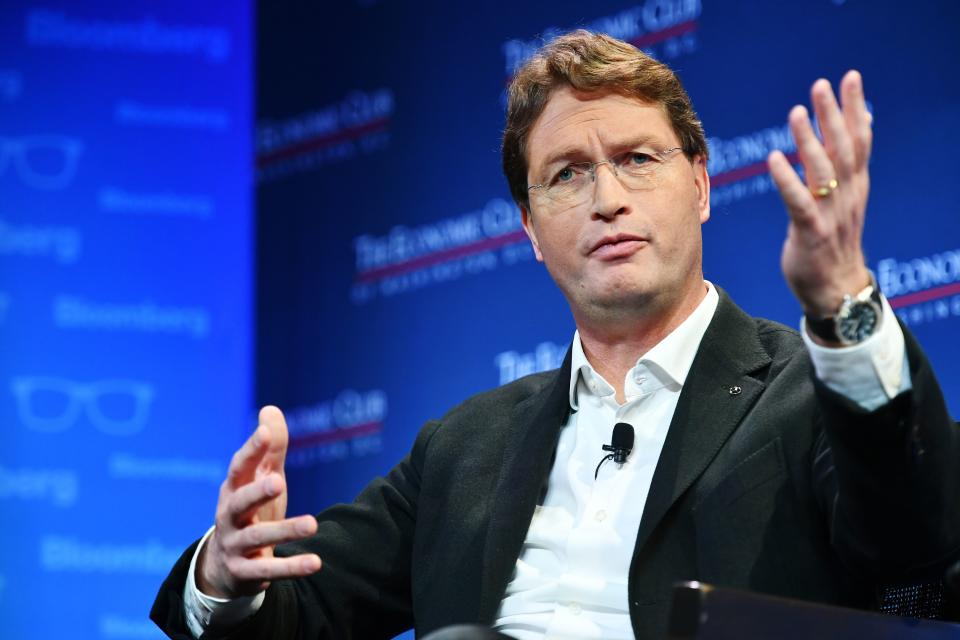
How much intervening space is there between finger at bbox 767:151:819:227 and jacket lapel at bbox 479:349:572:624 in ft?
2.89

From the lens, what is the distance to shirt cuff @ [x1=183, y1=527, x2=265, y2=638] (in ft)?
6.81

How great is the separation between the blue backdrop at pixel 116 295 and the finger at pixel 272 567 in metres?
2.78

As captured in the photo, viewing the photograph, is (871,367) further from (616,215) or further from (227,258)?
(227,258)

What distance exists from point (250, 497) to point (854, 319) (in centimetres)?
91

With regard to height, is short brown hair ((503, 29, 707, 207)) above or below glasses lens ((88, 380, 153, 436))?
above

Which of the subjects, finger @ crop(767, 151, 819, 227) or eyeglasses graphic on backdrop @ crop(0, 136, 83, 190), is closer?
finger @ crop(767, 151, 819, 227)

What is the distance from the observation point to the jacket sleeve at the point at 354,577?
2191mm

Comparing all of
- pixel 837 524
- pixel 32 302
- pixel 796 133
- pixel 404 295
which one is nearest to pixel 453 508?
pixel 837 524

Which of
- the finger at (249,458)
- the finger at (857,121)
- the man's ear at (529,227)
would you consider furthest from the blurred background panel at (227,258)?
the finger at (857,121)

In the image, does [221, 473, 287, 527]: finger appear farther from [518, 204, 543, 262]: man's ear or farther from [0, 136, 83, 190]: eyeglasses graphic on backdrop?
[0, 136, 83, 190]: eyeglasses graphic on backdrop

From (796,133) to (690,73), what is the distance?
199 cm

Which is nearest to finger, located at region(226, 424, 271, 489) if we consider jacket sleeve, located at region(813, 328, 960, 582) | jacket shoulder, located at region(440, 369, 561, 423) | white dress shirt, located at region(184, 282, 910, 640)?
white dress shirt, located at region(184, 282, 910, 640)

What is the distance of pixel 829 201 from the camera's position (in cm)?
154

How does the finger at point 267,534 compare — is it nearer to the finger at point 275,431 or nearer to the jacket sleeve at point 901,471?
the finger at point 275,431
